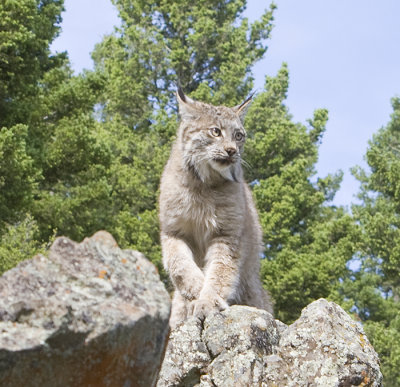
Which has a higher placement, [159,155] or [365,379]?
[159,155]

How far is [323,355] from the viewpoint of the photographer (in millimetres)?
5230

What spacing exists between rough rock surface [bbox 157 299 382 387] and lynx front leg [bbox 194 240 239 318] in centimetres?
45

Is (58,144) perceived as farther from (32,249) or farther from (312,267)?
(312,267)

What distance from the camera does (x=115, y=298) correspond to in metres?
3.31

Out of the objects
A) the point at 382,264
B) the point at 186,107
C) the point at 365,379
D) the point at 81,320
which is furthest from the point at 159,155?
the point at 81,320

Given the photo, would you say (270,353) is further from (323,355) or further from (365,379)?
(365,379)

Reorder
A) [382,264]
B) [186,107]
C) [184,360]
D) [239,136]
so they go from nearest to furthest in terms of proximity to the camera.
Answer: [184,360] < [239,136] < [186,107] < [382,264]

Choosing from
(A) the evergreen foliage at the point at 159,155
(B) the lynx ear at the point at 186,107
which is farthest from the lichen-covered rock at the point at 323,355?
(A) the evergreen foliage at the point at 159,155

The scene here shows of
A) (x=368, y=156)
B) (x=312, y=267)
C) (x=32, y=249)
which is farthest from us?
(x=368, y=156)

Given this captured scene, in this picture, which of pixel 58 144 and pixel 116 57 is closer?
pixel 58 144

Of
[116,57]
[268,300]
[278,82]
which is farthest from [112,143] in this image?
[268,300]

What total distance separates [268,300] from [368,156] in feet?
48.8

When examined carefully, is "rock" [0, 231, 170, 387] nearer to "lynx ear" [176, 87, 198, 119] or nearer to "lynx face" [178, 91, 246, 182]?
"lynx face" [178, 91, 246, 182]

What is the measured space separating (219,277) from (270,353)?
1223 millimetres
